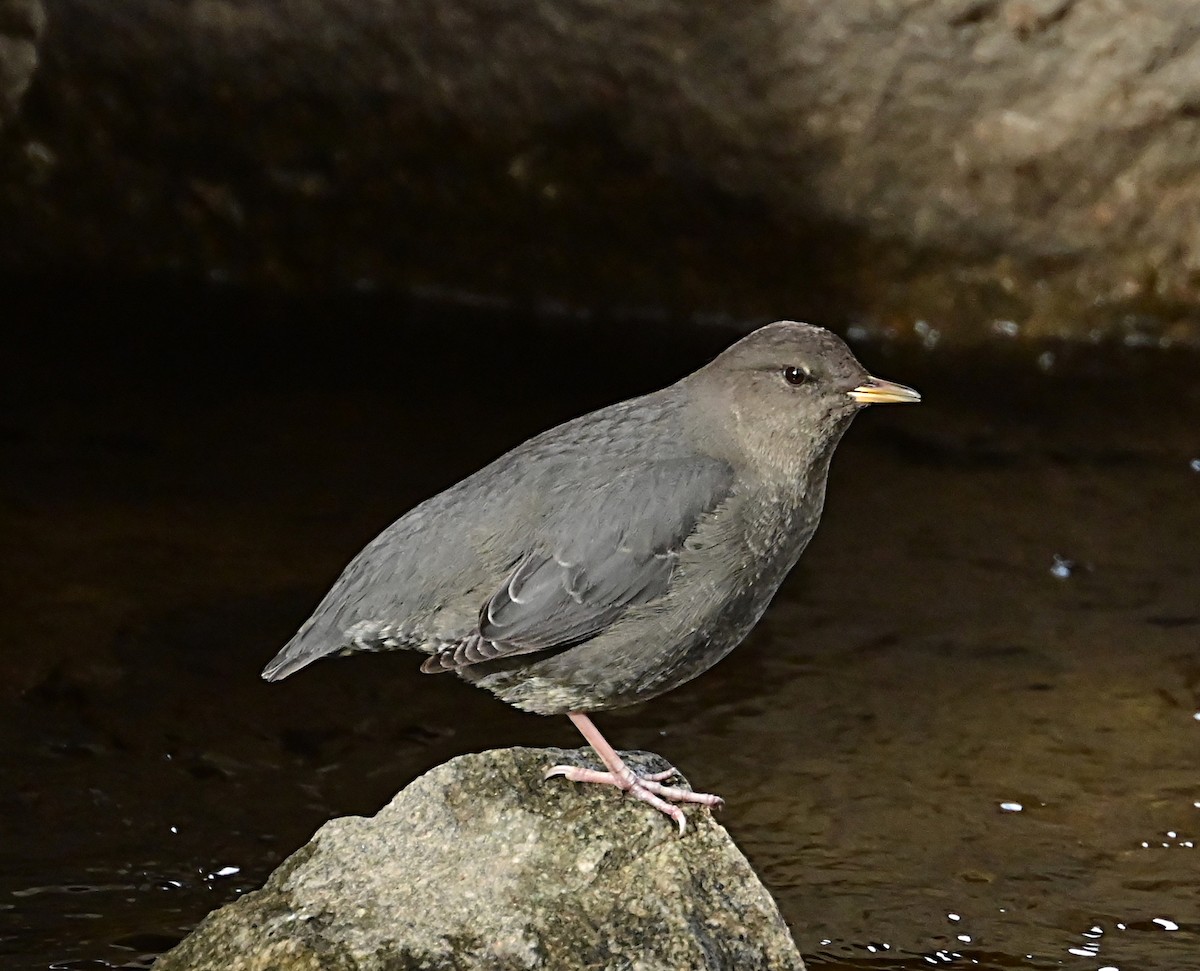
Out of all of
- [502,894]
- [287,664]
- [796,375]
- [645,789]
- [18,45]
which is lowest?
[502,894]

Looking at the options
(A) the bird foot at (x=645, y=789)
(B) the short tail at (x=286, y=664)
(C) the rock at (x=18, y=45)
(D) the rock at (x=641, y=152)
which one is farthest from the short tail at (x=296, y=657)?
(C) the rock at (x=18, y=45)

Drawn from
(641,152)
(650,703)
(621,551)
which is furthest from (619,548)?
A: (641,152)

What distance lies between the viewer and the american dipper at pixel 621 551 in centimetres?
331

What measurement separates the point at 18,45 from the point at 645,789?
4.91 meters

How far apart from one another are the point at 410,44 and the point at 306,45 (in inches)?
16.0

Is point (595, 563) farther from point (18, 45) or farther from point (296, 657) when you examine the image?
point (18, 45)

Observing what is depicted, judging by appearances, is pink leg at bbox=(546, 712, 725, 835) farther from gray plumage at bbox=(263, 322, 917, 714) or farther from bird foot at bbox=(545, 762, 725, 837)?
gray plumage at bbox=(263, 322, 917, 714)

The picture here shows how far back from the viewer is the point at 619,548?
10.9ft

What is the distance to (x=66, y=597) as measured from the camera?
533 centimetres

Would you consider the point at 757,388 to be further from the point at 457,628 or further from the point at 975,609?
the point at 975,609

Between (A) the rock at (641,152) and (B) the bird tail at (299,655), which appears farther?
(A) the rock at (641,152)

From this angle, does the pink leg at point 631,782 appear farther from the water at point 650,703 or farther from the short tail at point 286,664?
the water at point 650,703

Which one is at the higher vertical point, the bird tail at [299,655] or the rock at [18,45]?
the rock at [18,45]

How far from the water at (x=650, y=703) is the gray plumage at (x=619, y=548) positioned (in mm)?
1055
